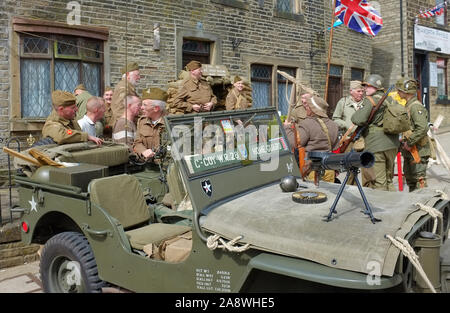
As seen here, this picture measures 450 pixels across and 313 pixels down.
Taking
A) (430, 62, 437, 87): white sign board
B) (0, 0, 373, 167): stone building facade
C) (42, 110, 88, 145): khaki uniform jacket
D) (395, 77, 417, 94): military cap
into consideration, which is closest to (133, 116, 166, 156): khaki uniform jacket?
(42, 110, 88, 145): khaki uniform jacket

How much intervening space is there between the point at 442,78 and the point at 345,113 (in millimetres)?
14114

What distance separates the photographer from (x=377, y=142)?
5.80 m

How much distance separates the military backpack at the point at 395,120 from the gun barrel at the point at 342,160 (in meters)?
3.14

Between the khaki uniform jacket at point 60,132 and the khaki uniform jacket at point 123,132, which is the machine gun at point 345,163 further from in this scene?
the khaki uniform jacket at point 123,132

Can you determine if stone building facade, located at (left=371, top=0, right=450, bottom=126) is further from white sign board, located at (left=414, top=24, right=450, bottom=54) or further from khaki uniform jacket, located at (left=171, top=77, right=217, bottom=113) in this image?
khaki uniform jacket, located at (left=171, top=77, right=217, bottom=113)

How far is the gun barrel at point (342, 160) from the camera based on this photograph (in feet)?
8.31

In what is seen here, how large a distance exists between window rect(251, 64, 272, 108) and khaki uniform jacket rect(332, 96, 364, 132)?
13.8 feet

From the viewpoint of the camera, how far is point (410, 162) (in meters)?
7.17

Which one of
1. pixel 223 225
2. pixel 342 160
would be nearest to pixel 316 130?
pixel 342 160

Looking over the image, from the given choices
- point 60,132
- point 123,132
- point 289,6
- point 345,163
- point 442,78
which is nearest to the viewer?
point 345,163

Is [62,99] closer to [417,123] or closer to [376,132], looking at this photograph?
[376,132]

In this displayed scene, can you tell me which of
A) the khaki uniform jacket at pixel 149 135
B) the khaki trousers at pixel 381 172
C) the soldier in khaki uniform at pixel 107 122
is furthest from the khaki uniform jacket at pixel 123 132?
the khaki trousers at pixel 381 172

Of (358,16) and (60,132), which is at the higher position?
(358,16)
